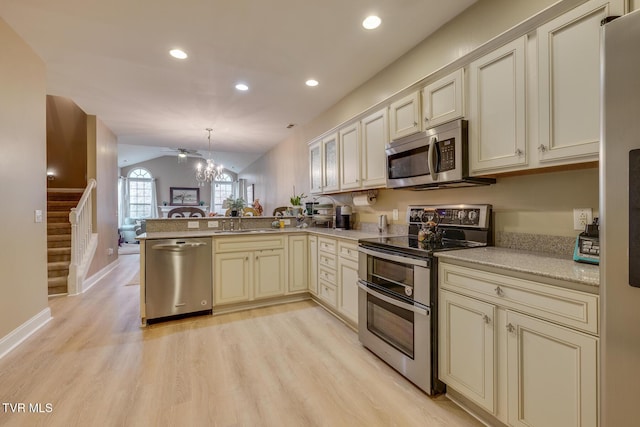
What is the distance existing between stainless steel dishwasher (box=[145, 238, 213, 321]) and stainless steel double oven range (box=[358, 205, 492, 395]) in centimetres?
177

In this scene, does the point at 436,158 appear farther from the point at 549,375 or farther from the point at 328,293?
the point at 328,293

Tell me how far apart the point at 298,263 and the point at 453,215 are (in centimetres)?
203

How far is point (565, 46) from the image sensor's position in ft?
4.76

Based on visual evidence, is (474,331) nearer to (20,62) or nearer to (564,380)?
(564,380)

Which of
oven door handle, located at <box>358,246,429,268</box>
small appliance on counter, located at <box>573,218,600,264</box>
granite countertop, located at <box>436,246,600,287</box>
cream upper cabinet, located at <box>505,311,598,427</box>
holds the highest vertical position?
small appliance on counter, located at <box>573,218,600,264</box>

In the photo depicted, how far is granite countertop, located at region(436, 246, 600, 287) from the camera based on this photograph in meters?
1.16

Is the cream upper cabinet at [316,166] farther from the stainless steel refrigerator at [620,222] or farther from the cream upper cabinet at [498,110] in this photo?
the stainless steel refrigerator at [620,222]

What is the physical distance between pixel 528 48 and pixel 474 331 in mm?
1641

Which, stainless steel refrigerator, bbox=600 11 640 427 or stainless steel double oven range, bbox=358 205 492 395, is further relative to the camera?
stainless steel double oven range, bbox=358 205 492 395

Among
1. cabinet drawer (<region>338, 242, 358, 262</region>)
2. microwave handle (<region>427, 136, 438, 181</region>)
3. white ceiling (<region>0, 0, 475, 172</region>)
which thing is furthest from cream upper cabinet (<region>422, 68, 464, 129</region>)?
cabinet drawer (<region>338, 242, 358, 262</region>)

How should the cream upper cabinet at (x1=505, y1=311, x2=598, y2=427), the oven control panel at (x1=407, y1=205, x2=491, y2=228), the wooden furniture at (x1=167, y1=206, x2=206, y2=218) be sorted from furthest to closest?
1. the wooden furniture at (x1=167, y1=206, x2=206, y2=218)
2. the oven control panel at (x1=407, y1=205, x2=491, y2=228)
3. the cream upper cabinet at (x1=505, y1=311, x2=598, y2=427)

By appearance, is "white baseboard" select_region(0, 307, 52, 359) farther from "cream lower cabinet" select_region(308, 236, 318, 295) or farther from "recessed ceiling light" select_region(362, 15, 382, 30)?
"recessed ceiling light" select_region(362, 15, 382, 30)

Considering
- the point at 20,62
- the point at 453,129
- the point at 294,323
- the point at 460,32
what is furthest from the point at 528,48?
the point at 20,62

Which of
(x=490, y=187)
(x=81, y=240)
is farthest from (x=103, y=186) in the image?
(x=490, y=187)
